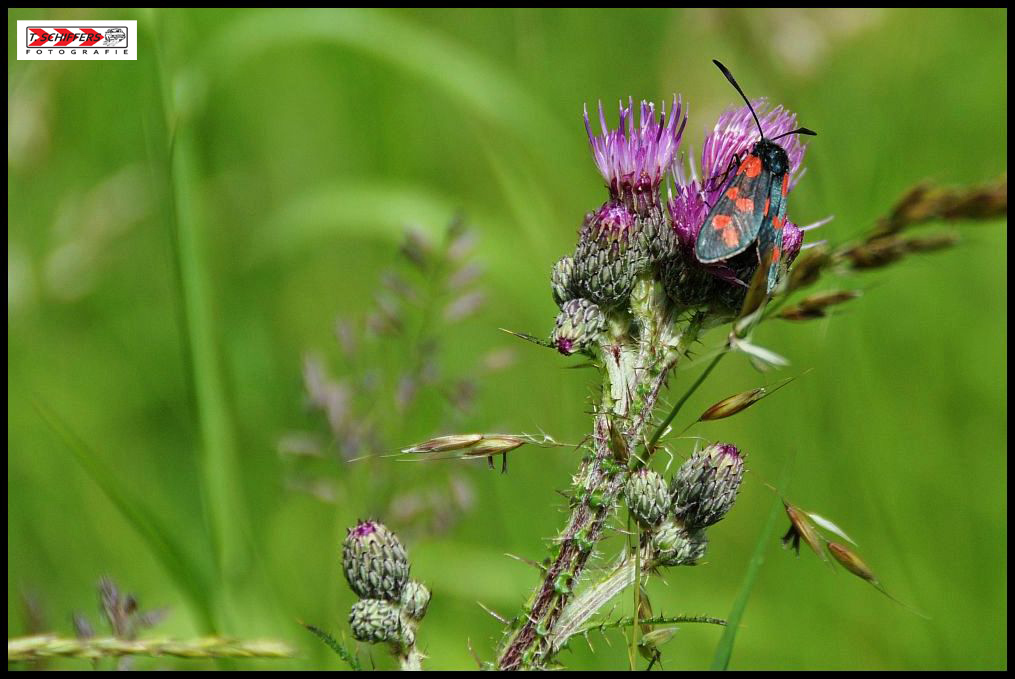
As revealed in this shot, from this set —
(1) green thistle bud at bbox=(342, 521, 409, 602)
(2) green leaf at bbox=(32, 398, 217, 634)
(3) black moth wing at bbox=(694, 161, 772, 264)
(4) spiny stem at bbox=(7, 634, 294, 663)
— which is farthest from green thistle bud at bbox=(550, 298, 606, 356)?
(2) green leaf at bbox=(32, 398, 217, 634)

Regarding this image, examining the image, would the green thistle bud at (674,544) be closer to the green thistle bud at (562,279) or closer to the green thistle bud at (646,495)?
the green thistle bud at (646,495)

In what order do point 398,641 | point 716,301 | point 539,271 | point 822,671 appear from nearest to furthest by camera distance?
point 398,641
point 716,301
point 822,671
point 539,271

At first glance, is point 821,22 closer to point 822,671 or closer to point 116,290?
point 822,671

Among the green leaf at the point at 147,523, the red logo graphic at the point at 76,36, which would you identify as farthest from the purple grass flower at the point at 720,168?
the red logo graphic at the point at 76,36

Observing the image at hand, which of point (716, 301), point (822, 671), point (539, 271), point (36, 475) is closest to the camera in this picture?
point (716, 301)

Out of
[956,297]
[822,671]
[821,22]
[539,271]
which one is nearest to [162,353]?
[539,271]

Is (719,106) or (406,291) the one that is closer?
(406,291)

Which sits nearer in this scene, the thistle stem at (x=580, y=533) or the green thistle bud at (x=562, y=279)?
the thistle stem at (x=580, y=533)

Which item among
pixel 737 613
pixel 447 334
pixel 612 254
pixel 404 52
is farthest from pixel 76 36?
pixel 737 613
